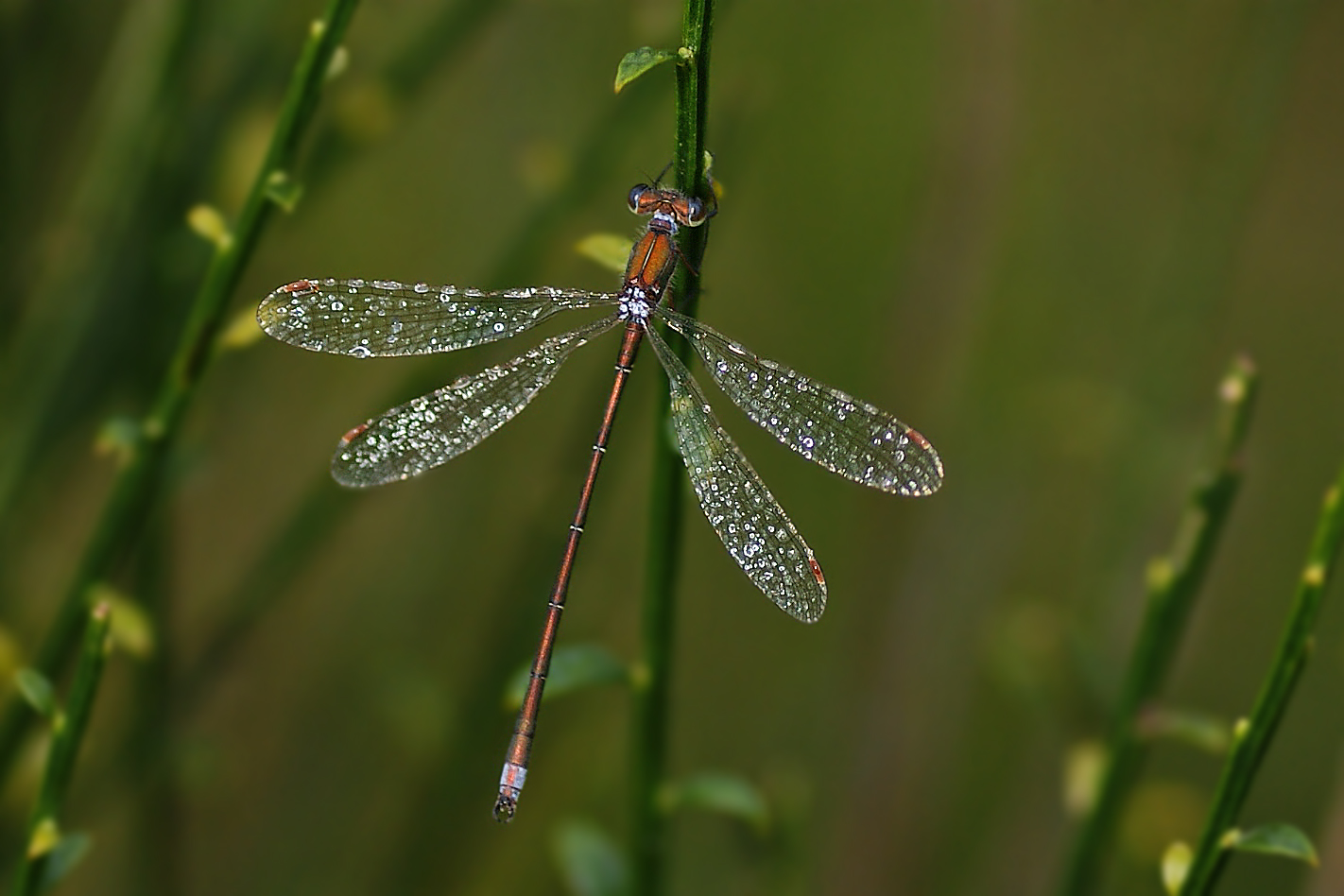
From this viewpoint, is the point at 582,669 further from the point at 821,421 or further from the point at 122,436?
the point at 122,436

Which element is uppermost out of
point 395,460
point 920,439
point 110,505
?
point 920,439

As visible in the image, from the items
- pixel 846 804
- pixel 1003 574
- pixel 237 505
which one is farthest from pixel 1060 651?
pixel 237 505

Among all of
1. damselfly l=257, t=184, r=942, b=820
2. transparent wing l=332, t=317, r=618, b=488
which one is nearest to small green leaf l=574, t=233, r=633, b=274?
damselfly l=257, t=184, r=942, b=820

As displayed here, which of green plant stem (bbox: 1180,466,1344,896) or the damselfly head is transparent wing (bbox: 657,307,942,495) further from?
green plant stem (bbox: 1180,466,1344,896)

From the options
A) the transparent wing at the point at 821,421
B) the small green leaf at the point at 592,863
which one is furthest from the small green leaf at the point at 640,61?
the small green leaf at the point at 592,863

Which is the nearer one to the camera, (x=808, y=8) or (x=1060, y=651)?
(x=1060, y=651)

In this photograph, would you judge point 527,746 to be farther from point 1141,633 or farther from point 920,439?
point 1141,633

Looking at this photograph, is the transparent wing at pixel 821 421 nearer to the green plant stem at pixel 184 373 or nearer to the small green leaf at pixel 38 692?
the green plant stem at pixel 184 373
